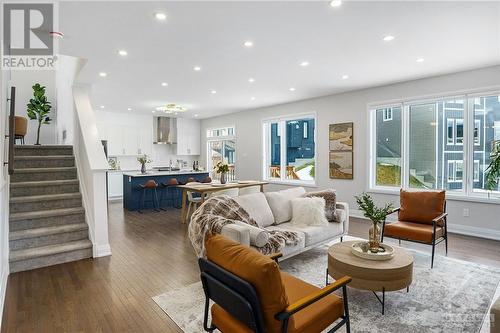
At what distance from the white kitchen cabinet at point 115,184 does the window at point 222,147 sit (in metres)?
3.26

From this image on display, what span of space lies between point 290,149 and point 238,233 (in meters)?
5.59

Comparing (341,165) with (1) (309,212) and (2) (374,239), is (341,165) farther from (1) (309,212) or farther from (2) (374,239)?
(2) (374,239)

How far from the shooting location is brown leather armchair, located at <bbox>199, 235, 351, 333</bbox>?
1514 mm

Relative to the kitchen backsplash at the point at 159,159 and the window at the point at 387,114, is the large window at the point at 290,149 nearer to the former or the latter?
the window at the point at 387,114

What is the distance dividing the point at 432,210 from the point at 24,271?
5.34 metres

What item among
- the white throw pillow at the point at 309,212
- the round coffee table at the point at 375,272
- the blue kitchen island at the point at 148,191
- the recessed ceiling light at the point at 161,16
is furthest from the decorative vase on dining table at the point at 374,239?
the blue kitchen island at the point at 148,191

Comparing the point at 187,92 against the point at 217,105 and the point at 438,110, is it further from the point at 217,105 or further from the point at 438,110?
the point at 438,110

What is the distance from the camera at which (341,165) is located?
21.6 feet

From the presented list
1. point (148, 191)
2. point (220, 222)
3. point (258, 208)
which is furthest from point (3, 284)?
point (148, 191)

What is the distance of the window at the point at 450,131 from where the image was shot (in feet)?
16.9

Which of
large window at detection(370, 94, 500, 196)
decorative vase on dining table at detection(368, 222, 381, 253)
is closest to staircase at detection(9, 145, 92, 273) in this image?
decorative vase on dining table at detection(368, 222, 381, 253)

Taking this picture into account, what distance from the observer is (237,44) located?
3734 millimetres

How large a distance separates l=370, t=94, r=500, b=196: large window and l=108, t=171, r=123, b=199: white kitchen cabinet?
7441 millimetres

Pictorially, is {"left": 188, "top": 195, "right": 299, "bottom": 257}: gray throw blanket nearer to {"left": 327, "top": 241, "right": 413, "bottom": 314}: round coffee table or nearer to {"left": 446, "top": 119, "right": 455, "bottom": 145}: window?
{"left": 327, "top": 241, "right": 413, "bottom": 314}: round coffee table
